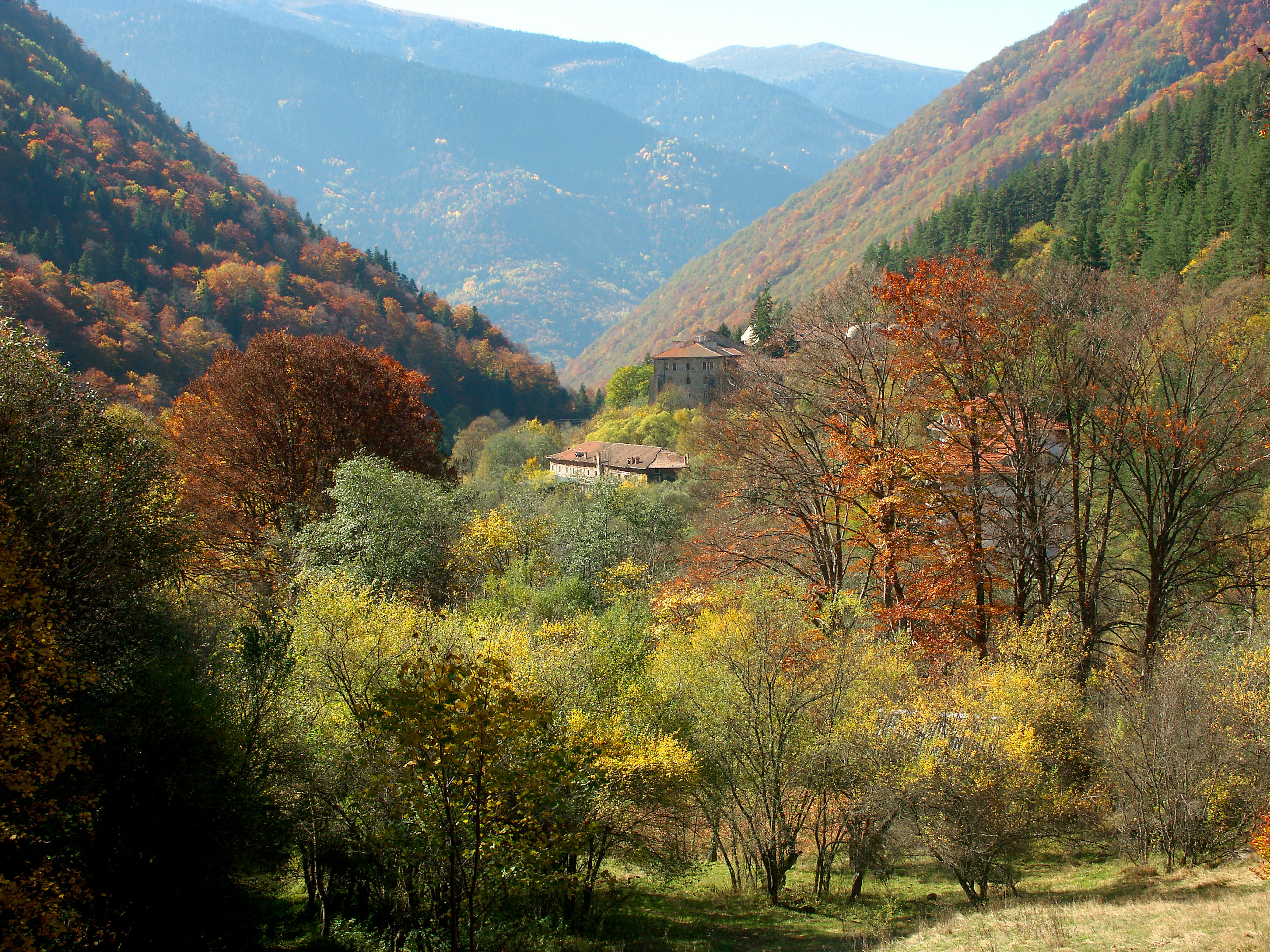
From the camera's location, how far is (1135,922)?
35.8 ft

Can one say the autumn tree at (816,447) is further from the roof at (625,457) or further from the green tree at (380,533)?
the roof at (625,457)

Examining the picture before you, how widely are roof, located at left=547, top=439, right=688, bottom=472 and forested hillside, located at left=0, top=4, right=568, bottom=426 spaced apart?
125 feet

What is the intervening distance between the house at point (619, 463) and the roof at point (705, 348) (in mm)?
15867

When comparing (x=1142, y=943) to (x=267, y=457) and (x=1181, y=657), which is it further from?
(x=267, y=457)

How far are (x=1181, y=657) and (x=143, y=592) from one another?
21025 millimetres

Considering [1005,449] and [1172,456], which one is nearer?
[1172,456]

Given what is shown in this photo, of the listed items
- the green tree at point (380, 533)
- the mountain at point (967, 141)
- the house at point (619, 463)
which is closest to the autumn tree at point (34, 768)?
the green tree at point (380, 533)

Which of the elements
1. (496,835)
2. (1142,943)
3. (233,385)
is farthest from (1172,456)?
(233,385)

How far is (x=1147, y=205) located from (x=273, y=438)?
2883 inches

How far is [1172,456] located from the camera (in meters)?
18.1

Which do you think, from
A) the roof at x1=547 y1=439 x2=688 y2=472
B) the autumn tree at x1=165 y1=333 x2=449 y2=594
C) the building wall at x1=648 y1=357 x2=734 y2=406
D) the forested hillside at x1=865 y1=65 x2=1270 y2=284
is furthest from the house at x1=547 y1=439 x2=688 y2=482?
the autumn tree at x1=165 y1=333 x2=449 y2=594

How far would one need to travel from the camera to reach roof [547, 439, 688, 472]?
66312mm

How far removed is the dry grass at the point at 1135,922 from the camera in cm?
980

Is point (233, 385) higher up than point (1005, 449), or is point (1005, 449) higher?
point (233, 385)
